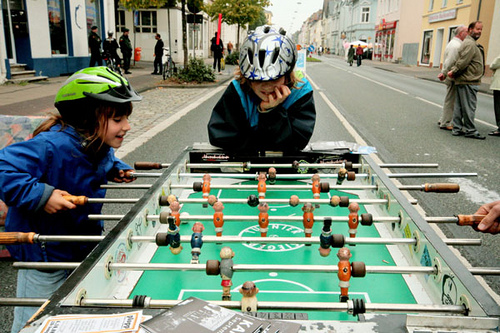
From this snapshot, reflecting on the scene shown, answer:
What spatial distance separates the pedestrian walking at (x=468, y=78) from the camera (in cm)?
866

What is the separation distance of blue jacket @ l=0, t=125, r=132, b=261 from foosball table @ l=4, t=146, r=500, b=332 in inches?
9.3

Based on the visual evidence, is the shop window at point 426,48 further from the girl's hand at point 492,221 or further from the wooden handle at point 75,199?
the wooden handle at point 75,199

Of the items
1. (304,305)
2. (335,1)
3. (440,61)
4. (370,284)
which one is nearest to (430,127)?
(370,284)

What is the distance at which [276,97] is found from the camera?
10.8ft

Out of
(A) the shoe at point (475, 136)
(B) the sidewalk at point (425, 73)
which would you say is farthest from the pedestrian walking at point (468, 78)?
(B) the sidewalk at point (425, 73)

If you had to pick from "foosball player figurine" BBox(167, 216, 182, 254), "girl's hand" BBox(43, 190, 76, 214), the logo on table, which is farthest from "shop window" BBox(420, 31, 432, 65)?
"girl's hand" BBox(43, 190, 76, 214)

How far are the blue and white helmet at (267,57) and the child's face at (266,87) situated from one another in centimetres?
11

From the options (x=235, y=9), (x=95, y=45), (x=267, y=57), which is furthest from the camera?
(x=235, y=9)

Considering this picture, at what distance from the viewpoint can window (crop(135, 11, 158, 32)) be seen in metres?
31.5

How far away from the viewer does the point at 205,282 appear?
6.79 ft

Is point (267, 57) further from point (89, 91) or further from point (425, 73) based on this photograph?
point (425, 73)

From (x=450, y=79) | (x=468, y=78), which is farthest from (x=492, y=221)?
(x=450, y=79)

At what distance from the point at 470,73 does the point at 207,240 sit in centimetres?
867

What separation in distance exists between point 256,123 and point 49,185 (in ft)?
5.91
